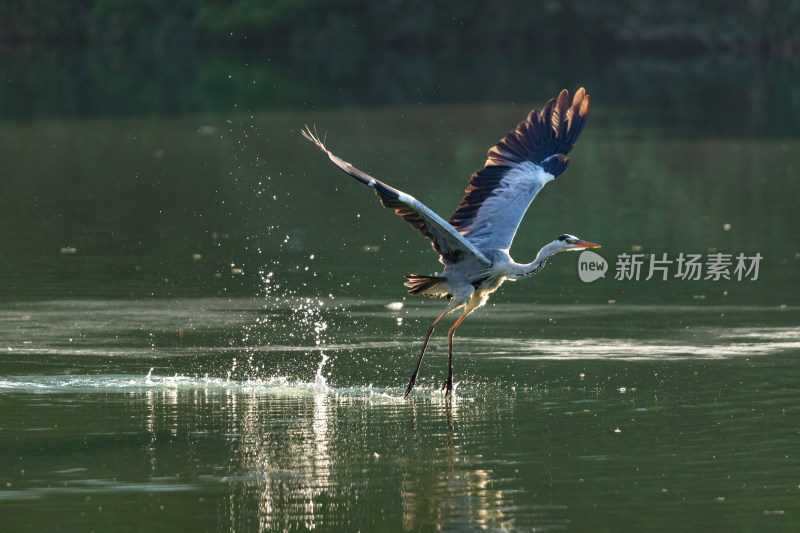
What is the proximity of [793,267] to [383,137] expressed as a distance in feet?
52.1

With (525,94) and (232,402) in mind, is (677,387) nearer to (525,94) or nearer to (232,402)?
(232,402)

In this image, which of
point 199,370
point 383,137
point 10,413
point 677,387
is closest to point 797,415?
point 677,387

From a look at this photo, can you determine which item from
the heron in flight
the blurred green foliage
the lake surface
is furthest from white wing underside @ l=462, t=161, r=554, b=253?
the blurred green foliage

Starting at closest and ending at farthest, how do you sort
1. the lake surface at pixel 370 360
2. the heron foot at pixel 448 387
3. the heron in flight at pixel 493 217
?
the lake surface at pixel 370 360
the heron foot at pixel 448 387
the heron in flight at pixel 493 217

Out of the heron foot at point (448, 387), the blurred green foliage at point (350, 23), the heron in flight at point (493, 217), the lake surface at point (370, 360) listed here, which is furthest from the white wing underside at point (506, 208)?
the blurred green foliage at point (350, 23)

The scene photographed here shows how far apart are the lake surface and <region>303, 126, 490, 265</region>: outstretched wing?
99cm

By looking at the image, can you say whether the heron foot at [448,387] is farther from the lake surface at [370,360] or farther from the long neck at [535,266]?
the long neck at [535,266]

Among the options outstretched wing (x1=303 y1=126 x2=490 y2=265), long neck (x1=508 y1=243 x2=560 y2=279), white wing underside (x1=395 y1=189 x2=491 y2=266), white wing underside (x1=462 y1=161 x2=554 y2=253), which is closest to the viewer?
outstretched wing (x1=303 y1=126 x2=490 y2=265)

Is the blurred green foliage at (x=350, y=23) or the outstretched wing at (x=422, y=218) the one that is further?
the blurred green foliage at (x=350, y=23)

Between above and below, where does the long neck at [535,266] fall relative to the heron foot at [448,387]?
above

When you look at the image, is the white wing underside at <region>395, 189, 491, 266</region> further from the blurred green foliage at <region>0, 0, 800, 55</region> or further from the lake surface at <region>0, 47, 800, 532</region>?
the blurred green foliage at <region>0, 0, 800, 55</region>

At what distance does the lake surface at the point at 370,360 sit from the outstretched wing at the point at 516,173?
1.06 meters

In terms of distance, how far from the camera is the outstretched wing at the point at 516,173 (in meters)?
12.9

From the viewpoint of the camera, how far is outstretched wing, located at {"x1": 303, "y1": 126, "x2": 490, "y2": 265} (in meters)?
10.7
